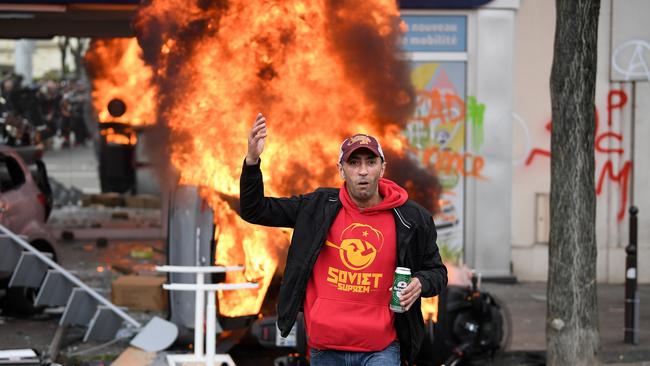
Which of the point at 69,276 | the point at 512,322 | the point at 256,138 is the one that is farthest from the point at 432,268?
the point at 512,322

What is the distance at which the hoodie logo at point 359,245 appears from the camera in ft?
14.9

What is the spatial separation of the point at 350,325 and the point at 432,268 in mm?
472

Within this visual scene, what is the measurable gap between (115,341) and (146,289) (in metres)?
0.72

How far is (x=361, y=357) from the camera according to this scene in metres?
4.57

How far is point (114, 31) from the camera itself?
1354 centimetres

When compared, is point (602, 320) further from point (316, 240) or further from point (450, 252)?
point (316, 240)

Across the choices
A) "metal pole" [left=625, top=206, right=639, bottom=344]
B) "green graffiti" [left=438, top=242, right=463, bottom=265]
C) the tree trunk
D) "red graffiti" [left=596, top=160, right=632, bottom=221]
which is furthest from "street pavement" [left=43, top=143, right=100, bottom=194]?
the tree trunk

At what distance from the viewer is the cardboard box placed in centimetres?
959

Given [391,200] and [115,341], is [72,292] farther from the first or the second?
[391,200]

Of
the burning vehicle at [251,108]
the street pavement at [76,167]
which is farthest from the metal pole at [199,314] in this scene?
the street pavement at [76,167]

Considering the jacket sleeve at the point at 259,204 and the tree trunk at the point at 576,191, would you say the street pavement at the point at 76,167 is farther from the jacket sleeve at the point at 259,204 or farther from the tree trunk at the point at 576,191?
the jacket sleeve at the point at 259,204

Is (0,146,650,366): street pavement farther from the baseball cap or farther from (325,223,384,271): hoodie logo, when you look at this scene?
the baseball cap

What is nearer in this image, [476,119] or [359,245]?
[359,245]

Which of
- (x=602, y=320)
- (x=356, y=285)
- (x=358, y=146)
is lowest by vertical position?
(x=602, y=320)
